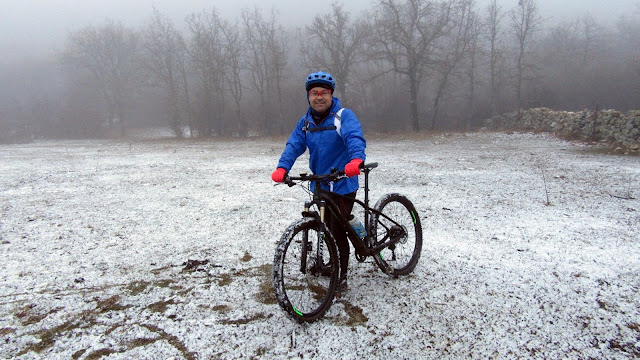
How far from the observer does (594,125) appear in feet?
47.4

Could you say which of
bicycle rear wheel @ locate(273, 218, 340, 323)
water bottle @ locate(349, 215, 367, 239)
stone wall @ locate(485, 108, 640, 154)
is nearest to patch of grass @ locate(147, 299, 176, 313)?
bicycle rear wheel @ locate(273, 218, 340, 323)

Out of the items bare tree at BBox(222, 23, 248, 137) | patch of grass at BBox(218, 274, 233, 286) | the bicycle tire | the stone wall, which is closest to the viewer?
the bicycle tire

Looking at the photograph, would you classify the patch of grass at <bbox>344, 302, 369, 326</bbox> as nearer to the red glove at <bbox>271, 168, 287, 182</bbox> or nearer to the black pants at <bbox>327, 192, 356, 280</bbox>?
the black pants at <bbox>327, 192, 356, 280</bbox>

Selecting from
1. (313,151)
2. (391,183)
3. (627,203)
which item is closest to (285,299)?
(313,151)

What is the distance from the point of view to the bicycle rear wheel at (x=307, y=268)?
2.58 m

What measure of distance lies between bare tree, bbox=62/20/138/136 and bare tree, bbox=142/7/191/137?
7805 millimetres

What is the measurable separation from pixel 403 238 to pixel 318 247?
1123mm

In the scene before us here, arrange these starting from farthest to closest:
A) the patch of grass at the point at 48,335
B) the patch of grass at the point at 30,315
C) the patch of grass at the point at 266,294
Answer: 1. the patch of grass at the point at 266,294
2. the patch of grass at the point at 30,315
3. the patch of grass at the point at 48,335

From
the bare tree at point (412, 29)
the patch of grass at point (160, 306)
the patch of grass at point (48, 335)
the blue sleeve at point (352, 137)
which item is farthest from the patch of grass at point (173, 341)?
the bare tree at point (412, 29)

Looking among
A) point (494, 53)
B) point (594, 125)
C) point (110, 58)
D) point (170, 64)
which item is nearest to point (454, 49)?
point (494, 53)

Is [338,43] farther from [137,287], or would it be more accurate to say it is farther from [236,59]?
[137,287]

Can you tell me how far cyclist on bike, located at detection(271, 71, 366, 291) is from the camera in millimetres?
2676

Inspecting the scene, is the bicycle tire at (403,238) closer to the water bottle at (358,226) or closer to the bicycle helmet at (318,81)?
the water bottle at (358,226)

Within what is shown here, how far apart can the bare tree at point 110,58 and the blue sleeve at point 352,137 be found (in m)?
41.6
